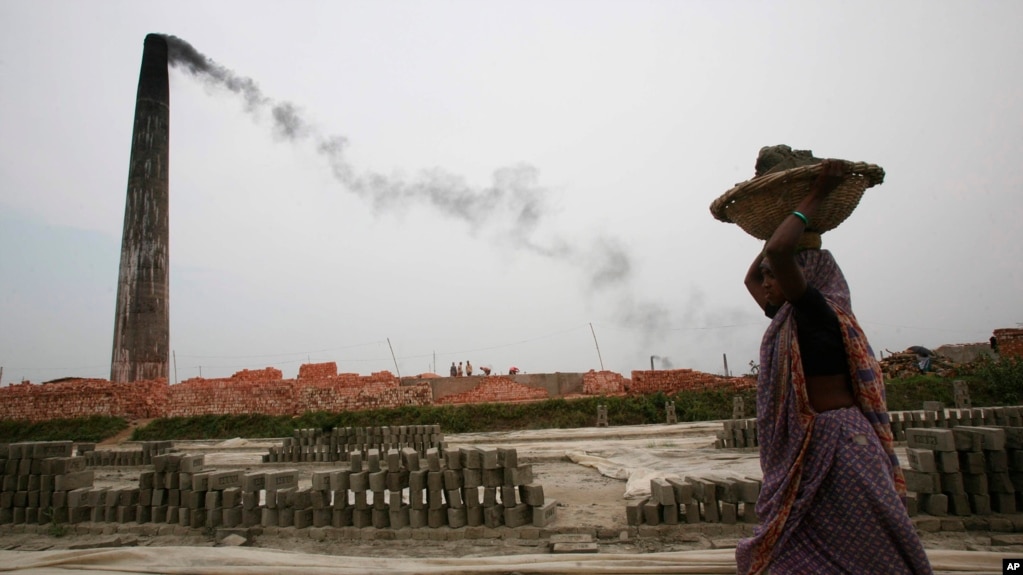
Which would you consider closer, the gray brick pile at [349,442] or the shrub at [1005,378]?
the gray brick pile at [349,442]

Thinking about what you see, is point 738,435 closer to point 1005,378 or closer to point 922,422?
point 922,422

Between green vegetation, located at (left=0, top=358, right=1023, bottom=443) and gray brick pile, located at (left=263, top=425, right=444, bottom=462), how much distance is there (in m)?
5.94

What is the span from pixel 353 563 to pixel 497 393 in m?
17.4

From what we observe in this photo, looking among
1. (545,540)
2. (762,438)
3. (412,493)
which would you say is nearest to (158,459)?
(412,493)

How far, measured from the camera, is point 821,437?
2281 mm

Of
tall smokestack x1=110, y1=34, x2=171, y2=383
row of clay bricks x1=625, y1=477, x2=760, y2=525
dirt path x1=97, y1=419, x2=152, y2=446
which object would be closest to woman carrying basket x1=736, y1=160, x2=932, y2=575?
row of clay bricks x1=625, y1=477, x2=760, y2=525

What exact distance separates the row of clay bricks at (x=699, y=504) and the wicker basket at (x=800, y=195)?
3159mm

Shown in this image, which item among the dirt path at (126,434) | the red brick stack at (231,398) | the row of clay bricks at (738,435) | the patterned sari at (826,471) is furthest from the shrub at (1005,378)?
the dirt path at (126,434)

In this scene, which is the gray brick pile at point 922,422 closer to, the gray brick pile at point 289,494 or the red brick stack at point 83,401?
the gray brick pile at point 289,494

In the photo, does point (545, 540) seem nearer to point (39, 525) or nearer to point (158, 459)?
point (158, 459)

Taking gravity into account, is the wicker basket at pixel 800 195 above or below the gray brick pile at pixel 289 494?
above

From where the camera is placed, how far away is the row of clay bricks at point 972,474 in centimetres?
498

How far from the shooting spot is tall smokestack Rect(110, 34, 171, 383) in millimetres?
24188

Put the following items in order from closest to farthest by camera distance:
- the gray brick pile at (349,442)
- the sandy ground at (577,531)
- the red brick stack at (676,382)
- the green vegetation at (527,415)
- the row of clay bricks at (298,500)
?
1. the sandy ground at (577,531)
2. the row of clay bricks at (298,500)
3. the gray brick pile at (349,442)
4. the green vegetation at (527,415)
5. the red brick stack at (676,382)
